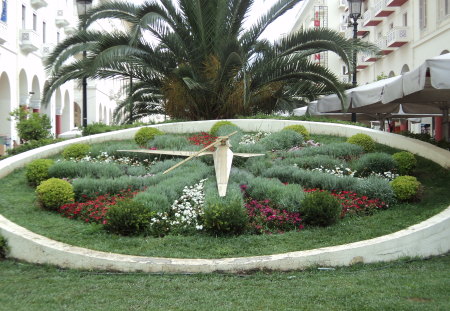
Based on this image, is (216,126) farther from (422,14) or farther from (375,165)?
(422,14)

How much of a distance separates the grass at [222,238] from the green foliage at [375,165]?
1361 millimetres

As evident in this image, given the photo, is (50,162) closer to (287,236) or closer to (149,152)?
(149,152)

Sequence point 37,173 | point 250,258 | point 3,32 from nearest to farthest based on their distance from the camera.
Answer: point 250,258
point 37,173
point 3,32

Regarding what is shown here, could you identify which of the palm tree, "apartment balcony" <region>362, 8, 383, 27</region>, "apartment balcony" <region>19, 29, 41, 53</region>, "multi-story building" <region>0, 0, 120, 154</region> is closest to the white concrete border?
the palm tree

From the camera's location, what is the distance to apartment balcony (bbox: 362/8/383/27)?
3481 centimetres

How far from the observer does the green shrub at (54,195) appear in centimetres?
823

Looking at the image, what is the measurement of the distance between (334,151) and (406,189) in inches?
113

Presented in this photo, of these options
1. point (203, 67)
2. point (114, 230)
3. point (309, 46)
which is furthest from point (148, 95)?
point (114, 230)

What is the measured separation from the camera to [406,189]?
8297 mm

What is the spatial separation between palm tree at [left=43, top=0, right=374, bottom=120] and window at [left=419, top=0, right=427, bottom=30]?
42.9ft

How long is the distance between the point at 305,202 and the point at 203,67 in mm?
8946

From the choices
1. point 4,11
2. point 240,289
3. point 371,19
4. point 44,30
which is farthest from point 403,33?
point 240,289

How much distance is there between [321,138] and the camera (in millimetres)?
12938

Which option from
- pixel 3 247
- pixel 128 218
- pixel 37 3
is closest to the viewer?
pixel 3 247
